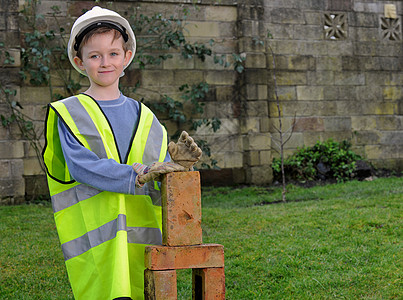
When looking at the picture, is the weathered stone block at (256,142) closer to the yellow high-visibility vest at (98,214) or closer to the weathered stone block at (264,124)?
the weathered stone block at (264,124)

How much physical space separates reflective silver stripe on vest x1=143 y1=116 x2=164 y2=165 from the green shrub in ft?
22.4

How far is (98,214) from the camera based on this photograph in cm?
232

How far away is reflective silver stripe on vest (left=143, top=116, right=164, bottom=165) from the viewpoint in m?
2.46

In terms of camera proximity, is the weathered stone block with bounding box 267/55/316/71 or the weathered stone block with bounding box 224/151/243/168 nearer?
the weathered stone block with bounding box 224/151/243/168

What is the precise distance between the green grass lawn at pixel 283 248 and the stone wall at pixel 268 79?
4.93 ft

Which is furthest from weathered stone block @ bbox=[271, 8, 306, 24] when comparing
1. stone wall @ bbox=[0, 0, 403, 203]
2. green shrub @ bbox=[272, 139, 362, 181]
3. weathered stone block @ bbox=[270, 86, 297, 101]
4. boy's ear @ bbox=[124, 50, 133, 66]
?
boy's ear @ bbox=[124, 50, 133, 66]

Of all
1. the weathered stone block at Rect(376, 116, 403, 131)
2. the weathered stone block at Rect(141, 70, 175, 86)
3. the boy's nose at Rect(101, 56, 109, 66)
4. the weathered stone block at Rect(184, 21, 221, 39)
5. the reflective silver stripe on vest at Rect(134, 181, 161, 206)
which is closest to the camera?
the reflective silver stripe on vest at Rect(134, 181, 161, 206)

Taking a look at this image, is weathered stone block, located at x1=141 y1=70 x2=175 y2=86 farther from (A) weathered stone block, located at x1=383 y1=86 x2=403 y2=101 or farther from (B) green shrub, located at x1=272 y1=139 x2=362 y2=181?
(A) weathered stone block, located at x1=383 y1=86 x2=403 y2=101

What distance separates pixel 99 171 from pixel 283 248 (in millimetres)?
3279

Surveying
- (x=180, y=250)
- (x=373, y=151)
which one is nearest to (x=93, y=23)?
(x=180, y=250)

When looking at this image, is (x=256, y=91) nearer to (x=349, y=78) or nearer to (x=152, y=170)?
(x=349, y=78)

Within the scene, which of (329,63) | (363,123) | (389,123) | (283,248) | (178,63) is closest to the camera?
(283,248)

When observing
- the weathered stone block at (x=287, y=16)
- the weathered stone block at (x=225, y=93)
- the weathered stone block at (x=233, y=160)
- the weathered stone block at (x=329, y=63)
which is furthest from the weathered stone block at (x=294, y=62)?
the weathered stone block at (x=233, y=160)

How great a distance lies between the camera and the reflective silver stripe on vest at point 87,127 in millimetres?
2363
